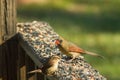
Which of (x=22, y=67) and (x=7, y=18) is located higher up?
(x=7, y=18)

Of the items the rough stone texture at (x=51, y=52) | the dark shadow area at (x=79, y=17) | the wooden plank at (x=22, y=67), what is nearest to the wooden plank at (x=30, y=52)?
the rough stone texture at (x=51, y=52)

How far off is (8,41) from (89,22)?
6869 mm

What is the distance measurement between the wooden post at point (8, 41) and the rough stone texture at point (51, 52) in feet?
0.36

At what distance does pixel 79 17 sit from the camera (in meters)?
12.5

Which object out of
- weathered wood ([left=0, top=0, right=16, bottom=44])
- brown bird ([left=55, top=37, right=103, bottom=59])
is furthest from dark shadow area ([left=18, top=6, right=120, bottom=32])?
weathered wood ([left=0, top=0, right=16, bottom=44])

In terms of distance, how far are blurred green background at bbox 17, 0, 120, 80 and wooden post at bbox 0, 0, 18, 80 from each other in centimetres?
409

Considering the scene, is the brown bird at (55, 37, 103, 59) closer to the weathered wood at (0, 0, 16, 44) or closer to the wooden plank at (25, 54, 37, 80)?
the wooden plank at (25, 54, 37, 80)

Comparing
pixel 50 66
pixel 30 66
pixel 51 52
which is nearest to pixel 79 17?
pixel 30 66

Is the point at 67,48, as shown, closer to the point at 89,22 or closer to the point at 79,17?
the point at 89,22

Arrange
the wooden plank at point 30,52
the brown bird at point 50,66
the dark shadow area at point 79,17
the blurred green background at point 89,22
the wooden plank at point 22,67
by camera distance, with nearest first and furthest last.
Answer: the brown bird at point 50,66 → the wooden plank at point 30,52 → the wooden plank at point 22,67 → the blurred green background at point 89,22 → the dark shadow area at point 79,17

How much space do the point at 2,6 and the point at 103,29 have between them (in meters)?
6.61

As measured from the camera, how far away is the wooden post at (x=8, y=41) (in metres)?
5.27

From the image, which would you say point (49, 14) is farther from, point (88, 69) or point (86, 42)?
point (88, 69)

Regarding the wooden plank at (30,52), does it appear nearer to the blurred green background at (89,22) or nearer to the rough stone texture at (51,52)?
the rough stone texture at (51,52)
